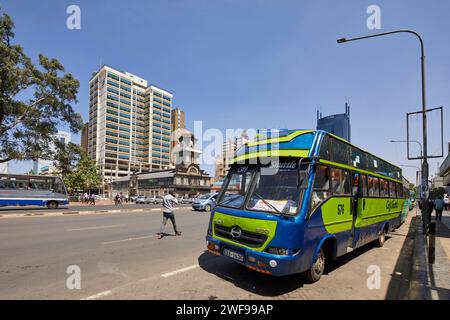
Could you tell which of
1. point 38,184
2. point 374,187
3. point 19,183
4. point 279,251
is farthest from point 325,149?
point 38,184

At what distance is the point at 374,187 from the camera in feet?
27.6

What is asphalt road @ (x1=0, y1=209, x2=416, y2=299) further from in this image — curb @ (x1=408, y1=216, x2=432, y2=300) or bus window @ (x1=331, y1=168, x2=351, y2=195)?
bus window @ (x1=331, y1=168, x2=351, y2=195)

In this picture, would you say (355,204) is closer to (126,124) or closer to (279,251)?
(279,251)

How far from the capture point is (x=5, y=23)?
21.0 metres

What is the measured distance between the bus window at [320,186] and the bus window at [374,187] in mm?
3429

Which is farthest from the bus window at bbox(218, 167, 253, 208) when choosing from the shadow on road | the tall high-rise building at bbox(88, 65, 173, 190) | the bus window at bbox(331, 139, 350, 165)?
the tall high-rise building at bbox(88, 65, 173, 190)

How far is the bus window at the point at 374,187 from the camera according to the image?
8031 mm

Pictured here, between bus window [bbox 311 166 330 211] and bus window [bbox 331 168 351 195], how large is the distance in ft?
1.04

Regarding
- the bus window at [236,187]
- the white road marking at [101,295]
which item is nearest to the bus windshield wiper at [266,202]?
the bus window at [236,187]

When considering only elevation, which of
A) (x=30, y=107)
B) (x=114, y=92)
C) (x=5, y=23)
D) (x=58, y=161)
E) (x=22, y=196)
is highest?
(x=114, y=92)

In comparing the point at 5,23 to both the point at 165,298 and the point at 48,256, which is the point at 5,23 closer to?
the point at 48,256

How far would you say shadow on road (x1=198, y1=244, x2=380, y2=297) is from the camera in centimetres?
484
